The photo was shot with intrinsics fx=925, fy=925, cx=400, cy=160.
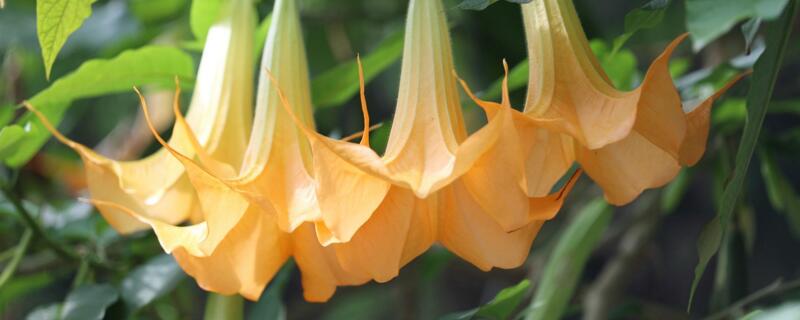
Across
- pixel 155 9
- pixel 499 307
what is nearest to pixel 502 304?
pixel 499 307

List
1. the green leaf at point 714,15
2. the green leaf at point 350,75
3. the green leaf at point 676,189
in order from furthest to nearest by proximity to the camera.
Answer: the green leaf at point 676,189, the green leaf at point 350,75, the green leaf at point 714,15

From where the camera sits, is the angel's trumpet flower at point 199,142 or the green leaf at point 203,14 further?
the green leaf at point 203,14

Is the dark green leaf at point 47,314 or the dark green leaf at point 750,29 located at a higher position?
the dark green leaf at point 750,29

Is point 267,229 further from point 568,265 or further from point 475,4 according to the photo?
point 568,265

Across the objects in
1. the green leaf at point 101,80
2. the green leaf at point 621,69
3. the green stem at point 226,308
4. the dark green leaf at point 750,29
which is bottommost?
the green stem at point 226,308

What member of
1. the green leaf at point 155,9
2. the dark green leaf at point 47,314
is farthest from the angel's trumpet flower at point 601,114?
the green leaf at point 155,9

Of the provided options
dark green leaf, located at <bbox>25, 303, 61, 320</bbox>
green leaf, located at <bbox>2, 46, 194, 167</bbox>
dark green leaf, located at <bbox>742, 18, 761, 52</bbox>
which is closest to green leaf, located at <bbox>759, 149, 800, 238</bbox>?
dark green leaf, located at <bbox>742, 18, 761, 52</bbox>

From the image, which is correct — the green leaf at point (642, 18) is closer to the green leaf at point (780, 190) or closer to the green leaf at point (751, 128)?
the green leaf at point (751, 128)
